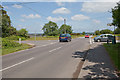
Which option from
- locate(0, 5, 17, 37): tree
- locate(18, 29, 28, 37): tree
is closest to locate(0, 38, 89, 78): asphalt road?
locate(0, 5, 17, 37): tree

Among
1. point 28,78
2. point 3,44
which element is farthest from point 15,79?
point 3,44

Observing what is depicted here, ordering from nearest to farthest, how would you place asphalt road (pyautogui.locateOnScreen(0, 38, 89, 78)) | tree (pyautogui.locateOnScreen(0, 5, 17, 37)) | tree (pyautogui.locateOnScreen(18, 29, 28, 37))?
asphalt road (pyautogui.locateOnScreen(0, 38, 89, 78)), tree (pyautogui.locateOnScreen(0, 5, 17, 37)), tree (pyautogui.locateOnScreen(18, 29, 28, 37))

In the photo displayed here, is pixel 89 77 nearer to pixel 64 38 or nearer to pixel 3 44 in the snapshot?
pixel 3 44

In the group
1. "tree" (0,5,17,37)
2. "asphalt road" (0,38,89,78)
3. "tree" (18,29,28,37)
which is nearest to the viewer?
"asphalt road" (0,38,89,78)

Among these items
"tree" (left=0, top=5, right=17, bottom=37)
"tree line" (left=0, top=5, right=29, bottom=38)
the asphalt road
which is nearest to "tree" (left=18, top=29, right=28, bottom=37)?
"tree line" (left=0, top=5, right=29, bottom=38)

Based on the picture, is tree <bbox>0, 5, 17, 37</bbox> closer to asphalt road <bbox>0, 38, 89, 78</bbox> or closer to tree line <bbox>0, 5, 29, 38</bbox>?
tree line <bbox>0, 5, 29, 38</bbox>

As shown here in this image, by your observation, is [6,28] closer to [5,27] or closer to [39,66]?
[5,27]

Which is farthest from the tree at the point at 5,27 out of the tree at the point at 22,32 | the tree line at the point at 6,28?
the tree at the point at 22,32

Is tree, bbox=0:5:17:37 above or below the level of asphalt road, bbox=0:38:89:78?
above

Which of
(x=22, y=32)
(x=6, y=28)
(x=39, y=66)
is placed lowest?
(x=39, y=66)

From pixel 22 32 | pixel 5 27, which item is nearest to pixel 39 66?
pixel 5 27

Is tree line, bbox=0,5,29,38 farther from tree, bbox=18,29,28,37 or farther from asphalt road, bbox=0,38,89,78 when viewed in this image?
asphalt road, bbox=0,38,89,78

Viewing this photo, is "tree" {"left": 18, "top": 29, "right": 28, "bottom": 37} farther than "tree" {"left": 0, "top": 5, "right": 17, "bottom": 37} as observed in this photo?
Yes

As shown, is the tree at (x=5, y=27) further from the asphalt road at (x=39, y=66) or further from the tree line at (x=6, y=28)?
the asphalt road at (x=39, y=66)
